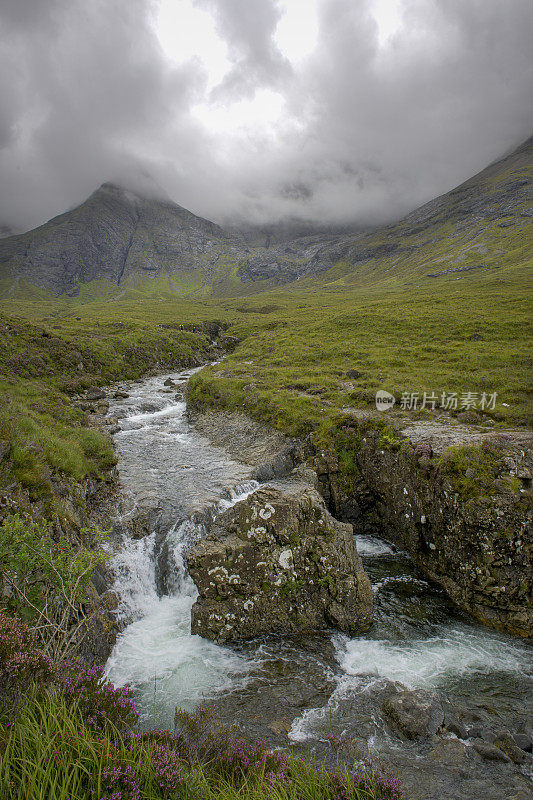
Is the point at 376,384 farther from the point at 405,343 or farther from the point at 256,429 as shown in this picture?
the point at 405,343

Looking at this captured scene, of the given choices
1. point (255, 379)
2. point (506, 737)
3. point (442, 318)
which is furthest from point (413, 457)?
point (442, 318)

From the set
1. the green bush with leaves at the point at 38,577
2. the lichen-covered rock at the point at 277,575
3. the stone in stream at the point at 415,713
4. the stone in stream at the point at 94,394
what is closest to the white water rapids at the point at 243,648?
the lichen-covered rock at the point at 277,575

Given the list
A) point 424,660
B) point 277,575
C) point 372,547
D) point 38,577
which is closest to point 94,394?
point 277,575

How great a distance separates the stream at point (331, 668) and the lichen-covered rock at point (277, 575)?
0.63 m

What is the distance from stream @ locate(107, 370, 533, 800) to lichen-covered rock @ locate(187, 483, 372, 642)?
0.63 meters

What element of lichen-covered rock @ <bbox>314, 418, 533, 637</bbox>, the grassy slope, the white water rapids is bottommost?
the white water rapids

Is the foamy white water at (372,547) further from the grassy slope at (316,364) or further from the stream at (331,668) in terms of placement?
the grassy slope at (316,364)

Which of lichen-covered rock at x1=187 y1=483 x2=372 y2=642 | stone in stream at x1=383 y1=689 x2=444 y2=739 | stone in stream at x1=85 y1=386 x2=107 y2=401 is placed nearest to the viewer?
stone in stream at x1=383 y1=689 x2=444 y2=739

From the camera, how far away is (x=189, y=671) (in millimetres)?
11898

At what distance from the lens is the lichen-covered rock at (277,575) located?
13.6 metres

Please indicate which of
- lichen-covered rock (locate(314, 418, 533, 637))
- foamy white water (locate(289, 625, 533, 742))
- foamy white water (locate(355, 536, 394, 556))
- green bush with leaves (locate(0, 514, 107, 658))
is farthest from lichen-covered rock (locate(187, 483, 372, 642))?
green bush with leaves (locate(0, 514, 107, 658))

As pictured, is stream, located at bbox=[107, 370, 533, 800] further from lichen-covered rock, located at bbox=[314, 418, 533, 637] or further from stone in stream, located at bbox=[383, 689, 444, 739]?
lichen-covered rock, located at bbox=[314, 418, 533, 637]

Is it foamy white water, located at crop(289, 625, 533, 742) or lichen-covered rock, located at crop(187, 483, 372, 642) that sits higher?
lichen-covered rock, located at crop(187, 483, 372, 642)

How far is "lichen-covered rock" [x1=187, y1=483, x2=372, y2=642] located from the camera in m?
13.6
